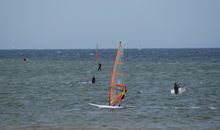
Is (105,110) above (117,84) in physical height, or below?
below

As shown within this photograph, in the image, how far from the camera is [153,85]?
51500 mm

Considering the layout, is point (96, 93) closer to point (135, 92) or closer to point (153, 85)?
point (135, 92)

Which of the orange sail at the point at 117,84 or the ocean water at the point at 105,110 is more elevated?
the orange sail at the point at 117,84

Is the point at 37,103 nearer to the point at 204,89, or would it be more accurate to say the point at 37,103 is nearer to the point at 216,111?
the point at 216,111

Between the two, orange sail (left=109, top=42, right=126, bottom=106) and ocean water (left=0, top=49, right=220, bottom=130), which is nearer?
ocean water (left=0, top=49, right=220, bottom=130)

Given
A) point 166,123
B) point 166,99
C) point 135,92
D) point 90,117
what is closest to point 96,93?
point 135,92

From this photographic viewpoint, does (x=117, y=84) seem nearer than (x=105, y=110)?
No

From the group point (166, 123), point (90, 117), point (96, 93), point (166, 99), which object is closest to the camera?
point (166, 123)

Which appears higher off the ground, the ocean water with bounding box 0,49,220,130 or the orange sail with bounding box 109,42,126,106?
the orange sail with bounding box 109,42,126,106

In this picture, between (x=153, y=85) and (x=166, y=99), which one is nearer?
(x=166, y=99)

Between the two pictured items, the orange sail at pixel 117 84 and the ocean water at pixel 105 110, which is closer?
the ocean water at pixel 105 110

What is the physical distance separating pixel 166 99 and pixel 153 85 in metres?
12.7

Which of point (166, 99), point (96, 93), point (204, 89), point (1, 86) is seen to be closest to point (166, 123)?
point (166, 99)

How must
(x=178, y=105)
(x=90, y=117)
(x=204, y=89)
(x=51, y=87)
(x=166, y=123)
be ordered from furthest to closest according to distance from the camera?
(x=51, y=87) → (x=204, y=89) → (x=178, y=105) → (x=90, y=117) → (x=166, y=123)
